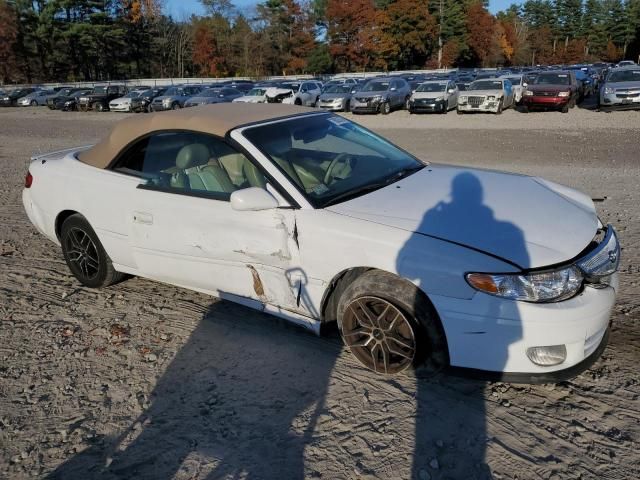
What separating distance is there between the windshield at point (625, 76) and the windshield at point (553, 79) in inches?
61.2

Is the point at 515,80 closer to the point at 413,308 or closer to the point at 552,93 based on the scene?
the point at 552,93

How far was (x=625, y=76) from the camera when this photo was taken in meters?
20.4

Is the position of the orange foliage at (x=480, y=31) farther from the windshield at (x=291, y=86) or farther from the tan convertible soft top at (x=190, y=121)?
the tan convertible soft top at (x=190, y=121)

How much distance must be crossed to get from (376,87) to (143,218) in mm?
22939

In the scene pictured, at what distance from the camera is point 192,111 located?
4.07m

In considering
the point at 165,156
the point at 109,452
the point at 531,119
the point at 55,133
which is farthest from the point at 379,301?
the point at 55,133

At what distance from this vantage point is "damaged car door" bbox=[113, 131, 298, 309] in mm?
3287

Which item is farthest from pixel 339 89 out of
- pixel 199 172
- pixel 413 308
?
pixel 413 308

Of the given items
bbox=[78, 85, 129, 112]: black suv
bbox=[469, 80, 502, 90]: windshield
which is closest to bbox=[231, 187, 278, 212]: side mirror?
bbox=[469, 80, 502, 90]: windshield

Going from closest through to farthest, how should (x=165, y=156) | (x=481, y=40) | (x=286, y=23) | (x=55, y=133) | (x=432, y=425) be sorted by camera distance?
1. (x=432, y=425)
2. (x=165, y=156)
3. (x=55, y=133)
4. (x=286, y=23)
5. (x=481, y=40)

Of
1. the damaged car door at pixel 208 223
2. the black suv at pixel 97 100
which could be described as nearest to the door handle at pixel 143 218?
the damaged car door at pixel 208 223

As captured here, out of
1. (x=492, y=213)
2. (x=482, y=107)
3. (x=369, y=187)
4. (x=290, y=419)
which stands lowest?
(x=290, y=419)

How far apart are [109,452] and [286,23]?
81184 mm

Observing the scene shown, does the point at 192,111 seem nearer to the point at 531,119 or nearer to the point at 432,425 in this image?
the point at 432,425
